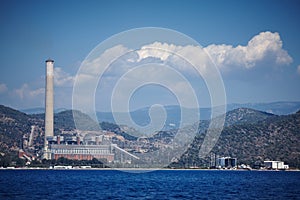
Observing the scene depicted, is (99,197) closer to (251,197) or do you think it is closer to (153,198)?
(153,198)

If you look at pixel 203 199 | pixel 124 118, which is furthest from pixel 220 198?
pixel 124 118

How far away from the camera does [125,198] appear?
217 ft

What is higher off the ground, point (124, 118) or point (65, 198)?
point (124, 118)

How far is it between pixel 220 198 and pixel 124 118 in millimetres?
121717

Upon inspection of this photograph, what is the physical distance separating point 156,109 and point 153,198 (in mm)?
75662

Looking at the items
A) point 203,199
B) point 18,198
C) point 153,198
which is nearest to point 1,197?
point 18,198

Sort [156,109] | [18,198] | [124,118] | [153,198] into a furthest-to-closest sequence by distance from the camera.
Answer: [124,118], [156,109], [153,198], [18,198]

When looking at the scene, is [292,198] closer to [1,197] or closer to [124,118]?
[1,197]

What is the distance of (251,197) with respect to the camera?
69.6 meters

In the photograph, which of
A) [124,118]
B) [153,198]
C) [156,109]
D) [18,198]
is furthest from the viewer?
[124,118]

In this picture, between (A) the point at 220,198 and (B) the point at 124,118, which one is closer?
(A) the point at 220,198

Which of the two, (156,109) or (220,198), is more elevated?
(156,109)

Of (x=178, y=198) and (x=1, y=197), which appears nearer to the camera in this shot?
(x=1, y=197)

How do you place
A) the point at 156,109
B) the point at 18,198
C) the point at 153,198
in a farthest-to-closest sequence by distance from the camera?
1. the point at 156,109
2. the point at 153,198
3. the point at 18,198
